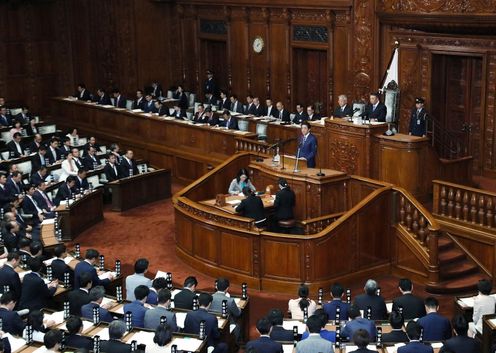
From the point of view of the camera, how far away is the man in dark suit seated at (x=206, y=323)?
8844mm

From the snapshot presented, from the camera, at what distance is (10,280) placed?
409 inches

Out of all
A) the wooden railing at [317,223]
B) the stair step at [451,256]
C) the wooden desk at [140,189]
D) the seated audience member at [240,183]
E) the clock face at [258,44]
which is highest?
the clock face at [258,44]

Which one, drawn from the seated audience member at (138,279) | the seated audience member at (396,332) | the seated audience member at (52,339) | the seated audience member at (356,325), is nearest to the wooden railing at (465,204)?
the seated audience member at (396,332)

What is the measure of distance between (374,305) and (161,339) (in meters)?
2.80

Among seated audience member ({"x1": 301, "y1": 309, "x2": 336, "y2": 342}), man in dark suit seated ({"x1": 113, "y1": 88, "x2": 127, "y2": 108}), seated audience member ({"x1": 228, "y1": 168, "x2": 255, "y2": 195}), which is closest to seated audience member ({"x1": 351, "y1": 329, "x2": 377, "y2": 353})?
seated audience member ({"x1": 301, "y1": 309, "x2": 336, "y2": 342})

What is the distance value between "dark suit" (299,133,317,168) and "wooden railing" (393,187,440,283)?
202cm

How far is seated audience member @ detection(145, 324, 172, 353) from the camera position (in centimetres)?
817

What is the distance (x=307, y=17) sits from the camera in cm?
1978

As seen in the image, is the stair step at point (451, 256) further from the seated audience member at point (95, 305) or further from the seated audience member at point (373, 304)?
the seated audience member at point (95, 305)

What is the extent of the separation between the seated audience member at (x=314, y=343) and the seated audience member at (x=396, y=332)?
0.85 meters

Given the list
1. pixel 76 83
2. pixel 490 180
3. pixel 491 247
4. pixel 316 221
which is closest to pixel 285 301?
pixel 316 221

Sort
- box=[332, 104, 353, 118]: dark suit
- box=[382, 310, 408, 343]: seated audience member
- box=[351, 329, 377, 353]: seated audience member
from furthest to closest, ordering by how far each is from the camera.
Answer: box=[332, 104, 353, 118]: dark suit
box=[382, 310, 408, 343]: seated audience member
box=[351, 329, 377, 353]: seated audience member

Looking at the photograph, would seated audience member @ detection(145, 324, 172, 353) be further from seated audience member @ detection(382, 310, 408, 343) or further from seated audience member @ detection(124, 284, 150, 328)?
seated audience member @ detection(382, 310, 408, 343)

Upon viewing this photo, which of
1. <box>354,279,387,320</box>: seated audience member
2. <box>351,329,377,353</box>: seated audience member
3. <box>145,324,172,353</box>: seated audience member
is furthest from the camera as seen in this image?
<box>354,279,387,320</box>: seated audience member
